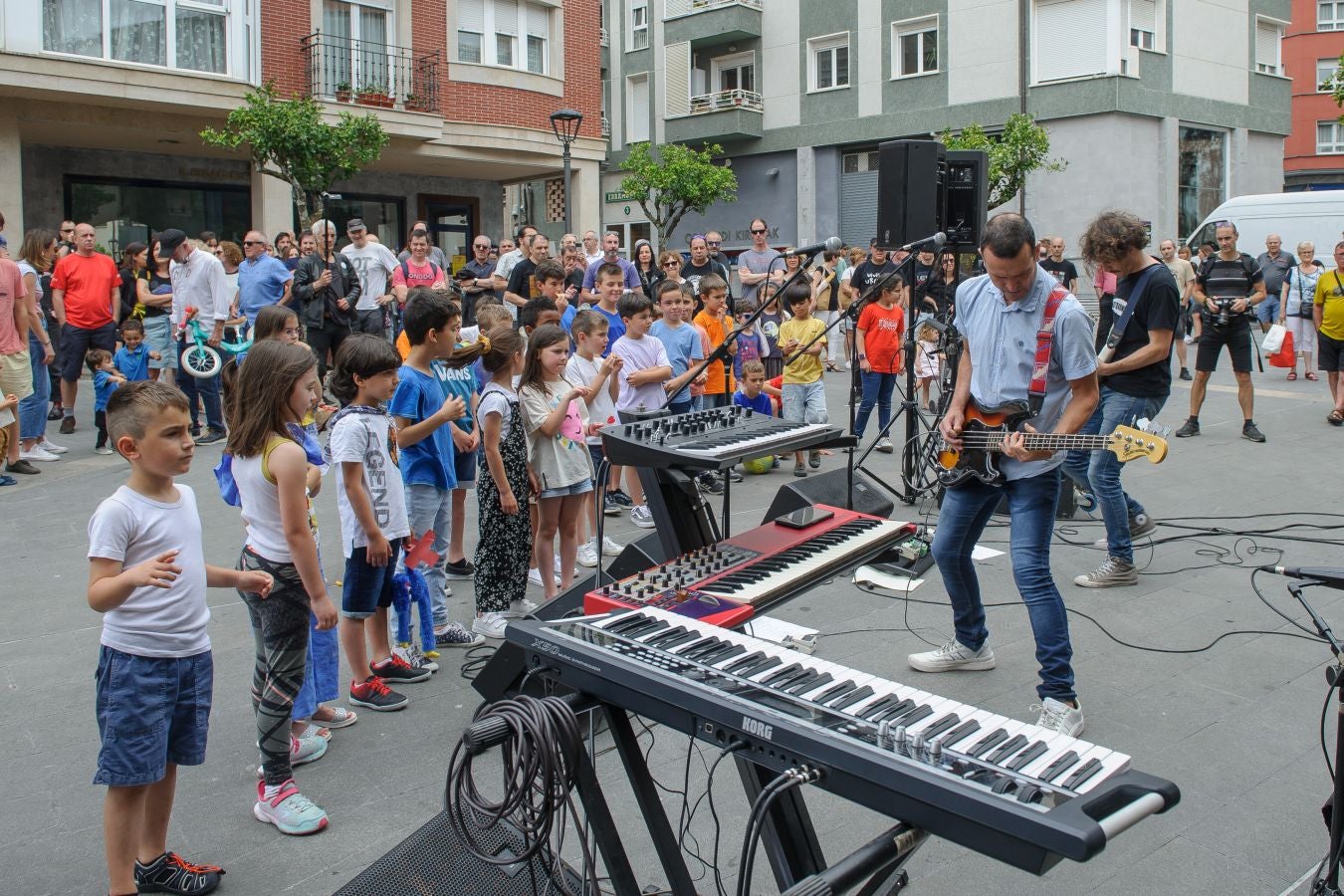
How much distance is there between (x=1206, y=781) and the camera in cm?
383

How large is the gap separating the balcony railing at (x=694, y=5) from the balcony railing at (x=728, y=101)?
229cm

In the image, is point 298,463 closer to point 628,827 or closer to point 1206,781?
point 628,827

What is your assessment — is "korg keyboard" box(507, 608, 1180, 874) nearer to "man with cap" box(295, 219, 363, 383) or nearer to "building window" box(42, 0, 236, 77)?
"man with cap" box(295, 219, 363, 383)

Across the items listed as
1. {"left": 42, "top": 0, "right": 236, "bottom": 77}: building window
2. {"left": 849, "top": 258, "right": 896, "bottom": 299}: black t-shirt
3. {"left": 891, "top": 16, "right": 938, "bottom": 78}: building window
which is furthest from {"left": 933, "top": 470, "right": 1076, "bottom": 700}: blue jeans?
{"left": 891, "top": 16, "right": 938, "bottom": 78}: building window

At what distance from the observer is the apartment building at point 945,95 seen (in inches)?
990

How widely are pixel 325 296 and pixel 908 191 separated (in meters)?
6.05

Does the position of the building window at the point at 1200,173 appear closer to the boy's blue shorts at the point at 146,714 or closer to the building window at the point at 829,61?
the building window at the point at 829,61

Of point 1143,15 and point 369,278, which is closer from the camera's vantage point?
point 369,278

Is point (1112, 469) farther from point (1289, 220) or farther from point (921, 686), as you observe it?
point (1289, 220)

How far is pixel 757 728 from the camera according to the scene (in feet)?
7.17

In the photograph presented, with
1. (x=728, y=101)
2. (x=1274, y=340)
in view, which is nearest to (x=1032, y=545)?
(x=1274, y=340)

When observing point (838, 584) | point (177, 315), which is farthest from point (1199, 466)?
point (177, 315)

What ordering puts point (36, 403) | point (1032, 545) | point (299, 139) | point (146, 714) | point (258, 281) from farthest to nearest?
Result: point (299, 139) → point (258, 281) → point (36, 403) → point (1032, 545) → point (146, 714)

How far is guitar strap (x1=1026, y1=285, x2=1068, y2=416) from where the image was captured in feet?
14.2
